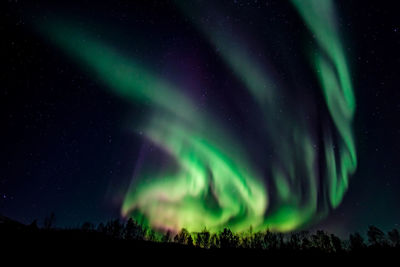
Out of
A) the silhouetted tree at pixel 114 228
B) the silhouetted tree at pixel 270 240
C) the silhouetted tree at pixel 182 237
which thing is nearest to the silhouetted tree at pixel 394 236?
the silhouetted tree at pixel 270 240

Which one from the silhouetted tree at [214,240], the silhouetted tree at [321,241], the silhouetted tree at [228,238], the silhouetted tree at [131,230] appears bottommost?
the silhouetted tree at [131,230]

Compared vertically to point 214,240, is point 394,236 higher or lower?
higher

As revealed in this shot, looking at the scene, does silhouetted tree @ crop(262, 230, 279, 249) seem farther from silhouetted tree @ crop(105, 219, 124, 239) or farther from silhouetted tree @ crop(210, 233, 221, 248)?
silhouetted tree @ crop(105, 219, 124, 239)

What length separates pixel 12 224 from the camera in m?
25.9

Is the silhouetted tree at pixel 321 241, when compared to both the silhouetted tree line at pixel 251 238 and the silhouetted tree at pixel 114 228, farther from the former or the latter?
the silhouetted tree at pixel 114 228

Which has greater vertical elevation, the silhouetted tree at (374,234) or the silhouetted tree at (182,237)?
the silhouetted tree at (374,234)

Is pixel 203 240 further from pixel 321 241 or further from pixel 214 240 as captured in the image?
pixel 321 241

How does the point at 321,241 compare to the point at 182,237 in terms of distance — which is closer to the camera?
the point at 321,241

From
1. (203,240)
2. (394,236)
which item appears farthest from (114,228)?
(394,236)

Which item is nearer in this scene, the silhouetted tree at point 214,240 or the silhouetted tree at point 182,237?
the silhouetted tree at point 214,240

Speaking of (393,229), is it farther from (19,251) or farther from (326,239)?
(19,251)

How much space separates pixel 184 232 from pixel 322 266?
118789 millimetres

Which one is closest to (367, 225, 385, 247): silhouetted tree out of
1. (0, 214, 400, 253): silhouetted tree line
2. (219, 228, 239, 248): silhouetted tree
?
(0, 214, 400, 253): silhouetted tree line

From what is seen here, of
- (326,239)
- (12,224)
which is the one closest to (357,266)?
(12,224)
